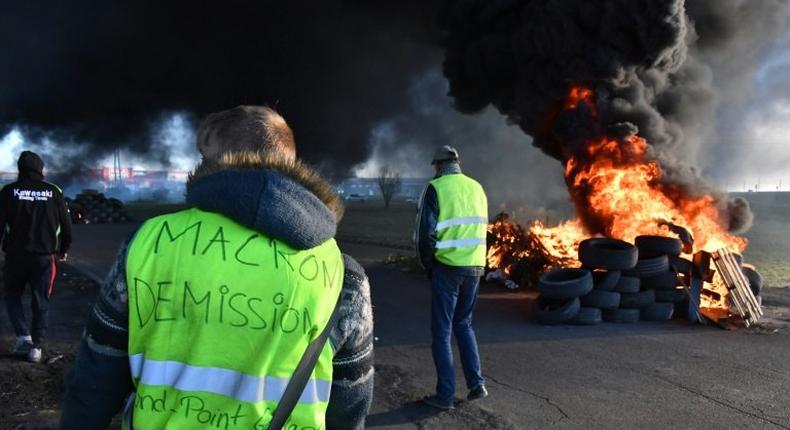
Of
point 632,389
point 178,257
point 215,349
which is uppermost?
point 178,257

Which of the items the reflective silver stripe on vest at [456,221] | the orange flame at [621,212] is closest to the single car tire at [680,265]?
the orange flame at [621,212]

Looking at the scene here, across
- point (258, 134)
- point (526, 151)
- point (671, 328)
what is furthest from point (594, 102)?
point (526, 151)

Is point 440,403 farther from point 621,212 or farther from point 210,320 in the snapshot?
point 621,212

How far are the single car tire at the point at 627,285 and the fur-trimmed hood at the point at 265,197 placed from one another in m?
7.01

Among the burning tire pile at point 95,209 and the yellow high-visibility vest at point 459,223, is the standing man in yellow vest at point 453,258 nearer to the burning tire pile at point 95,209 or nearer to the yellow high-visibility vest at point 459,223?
the yellow high-visibility vest at point 459,223

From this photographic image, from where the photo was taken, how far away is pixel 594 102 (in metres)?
11.9

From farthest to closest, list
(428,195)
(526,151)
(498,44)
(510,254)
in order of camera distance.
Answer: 1. (526,151)
2. (498,44)
3. (510,254)
4. (428,195)

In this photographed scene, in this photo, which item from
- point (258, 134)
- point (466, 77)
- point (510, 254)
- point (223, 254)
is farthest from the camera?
point (466, 77)

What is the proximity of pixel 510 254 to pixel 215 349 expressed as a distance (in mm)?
9753

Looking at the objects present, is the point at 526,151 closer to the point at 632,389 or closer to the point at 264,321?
the point at 632,389

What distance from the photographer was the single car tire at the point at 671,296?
309 inches

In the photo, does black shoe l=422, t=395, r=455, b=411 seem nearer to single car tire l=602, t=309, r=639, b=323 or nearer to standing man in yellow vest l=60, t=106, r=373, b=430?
standing man in yellow vest l=60, t=106, r=373, b=430

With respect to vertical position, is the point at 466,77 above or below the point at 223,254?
above

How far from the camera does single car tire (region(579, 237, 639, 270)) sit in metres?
7.77
